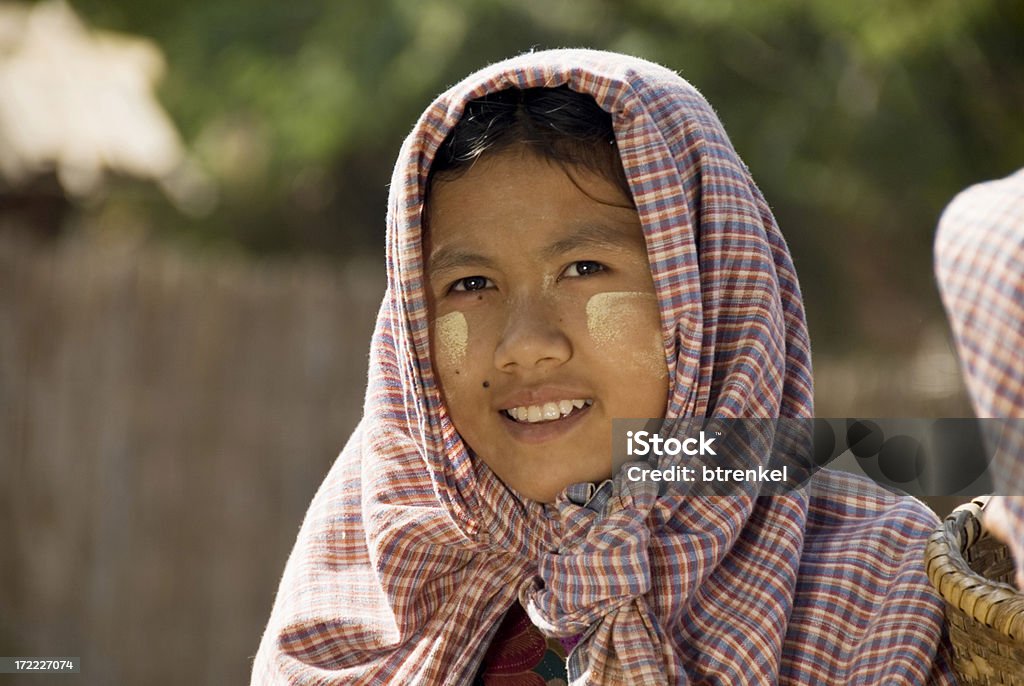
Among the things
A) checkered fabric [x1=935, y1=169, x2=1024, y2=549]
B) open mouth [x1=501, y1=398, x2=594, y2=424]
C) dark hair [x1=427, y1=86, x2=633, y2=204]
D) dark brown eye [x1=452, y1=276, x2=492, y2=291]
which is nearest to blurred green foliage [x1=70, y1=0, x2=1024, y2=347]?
dark hair [x1=427, y1=86, x2=633, y2=204]

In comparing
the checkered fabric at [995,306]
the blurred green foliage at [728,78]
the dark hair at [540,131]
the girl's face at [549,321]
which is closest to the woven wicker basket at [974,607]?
the checkered fabric at [995,306]

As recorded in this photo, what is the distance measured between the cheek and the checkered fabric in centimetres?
73

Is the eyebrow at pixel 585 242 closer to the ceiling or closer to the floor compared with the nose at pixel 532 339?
closer to the ceiling

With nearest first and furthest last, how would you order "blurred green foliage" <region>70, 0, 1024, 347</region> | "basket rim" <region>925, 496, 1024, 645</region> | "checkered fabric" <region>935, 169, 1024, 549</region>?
"checkered fabric" <region>935, 169, 1024, 549</region> < "basket rim" <region>925, 496, 1024, 645</region> < "blurred green foliage" <region>70, 0, 1024, 347</region>

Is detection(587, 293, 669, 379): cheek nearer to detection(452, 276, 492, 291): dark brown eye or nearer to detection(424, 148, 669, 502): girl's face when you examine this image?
detection(424, 148, 669, 502): girl's face

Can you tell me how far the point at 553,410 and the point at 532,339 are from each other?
144mm

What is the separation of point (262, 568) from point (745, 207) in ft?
16.6

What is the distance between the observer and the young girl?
2146 mm

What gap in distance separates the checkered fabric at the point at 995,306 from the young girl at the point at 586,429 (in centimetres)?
63

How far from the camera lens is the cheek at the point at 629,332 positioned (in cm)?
226

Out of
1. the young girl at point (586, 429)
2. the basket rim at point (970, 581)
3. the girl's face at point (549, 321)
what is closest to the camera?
A: the basket rim at point (970, 581)

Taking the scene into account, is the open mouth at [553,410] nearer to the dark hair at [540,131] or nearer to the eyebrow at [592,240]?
the eyebrow at [592,240]

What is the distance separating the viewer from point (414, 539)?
2404mm

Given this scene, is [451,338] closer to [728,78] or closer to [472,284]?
[472,284]
